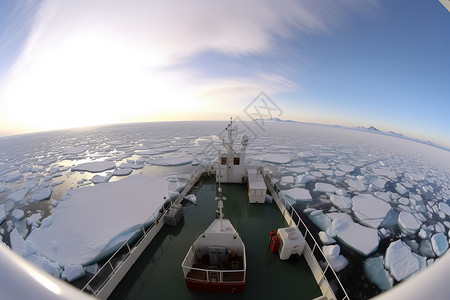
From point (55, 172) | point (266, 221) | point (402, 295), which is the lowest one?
point (55, 172)

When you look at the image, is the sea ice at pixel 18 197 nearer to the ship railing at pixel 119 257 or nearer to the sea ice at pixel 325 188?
the ship railing at pixel 119 257

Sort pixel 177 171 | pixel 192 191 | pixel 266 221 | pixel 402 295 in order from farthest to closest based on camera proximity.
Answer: pixel 177 171 < pixel 192 191 < pixel 266 221 < pixel 402 295

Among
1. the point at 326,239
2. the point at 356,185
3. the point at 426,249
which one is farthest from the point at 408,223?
the point at 326,239

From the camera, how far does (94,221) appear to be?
7.65m

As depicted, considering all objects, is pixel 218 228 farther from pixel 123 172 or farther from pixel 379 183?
pixel 379 183

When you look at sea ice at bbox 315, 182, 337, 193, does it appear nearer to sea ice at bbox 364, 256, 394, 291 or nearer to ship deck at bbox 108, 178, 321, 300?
sea ice at bbox 364, 256, 394, 291

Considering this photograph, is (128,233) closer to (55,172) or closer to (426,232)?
(426,232)

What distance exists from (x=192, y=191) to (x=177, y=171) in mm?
7176

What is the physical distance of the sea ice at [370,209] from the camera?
8.71m

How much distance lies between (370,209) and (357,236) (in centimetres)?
382

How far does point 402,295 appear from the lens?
66cm

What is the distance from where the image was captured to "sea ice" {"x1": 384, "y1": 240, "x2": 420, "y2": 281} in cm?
571

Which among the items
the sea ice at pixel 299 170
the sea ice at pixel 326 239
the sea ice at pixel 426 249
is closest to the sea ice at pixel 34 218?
the sea ice at pixel 326 239

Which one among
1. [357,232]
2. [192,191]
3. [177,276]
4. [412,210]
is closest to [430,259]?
[357,232]
